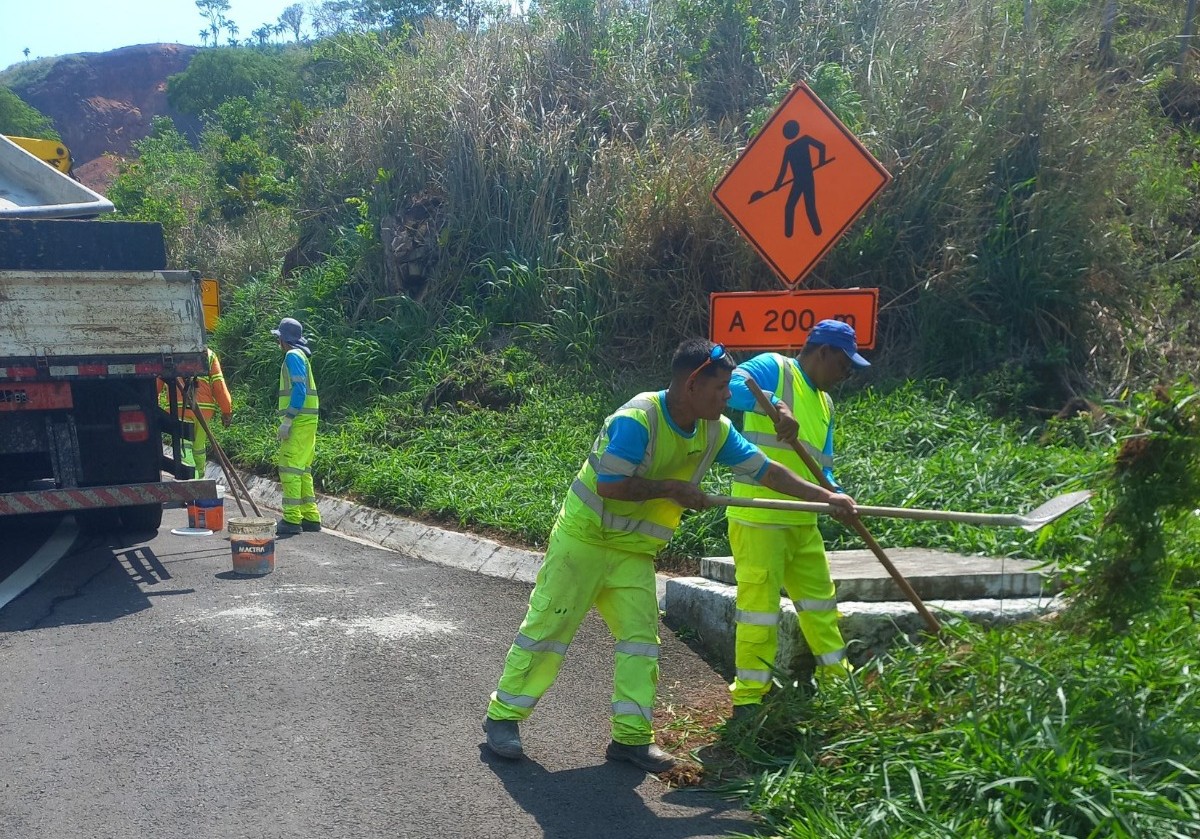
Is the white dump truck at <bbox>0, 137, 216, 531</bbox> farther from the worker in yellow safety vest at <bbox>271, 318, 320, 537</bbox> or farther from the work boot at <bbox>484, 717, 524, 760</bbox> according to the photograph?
the work boot at <bbox>484, 717, 524, 760</bbox>

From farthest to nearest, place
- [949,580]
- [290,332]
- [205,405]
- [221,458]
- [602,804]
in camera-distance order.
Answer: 1. [205,405]
2. [290,332]
3. [221,458]
4. [949,580]
5. [602,804]

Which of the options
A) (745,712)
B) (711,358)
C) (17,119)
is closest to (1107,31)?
(711,358)

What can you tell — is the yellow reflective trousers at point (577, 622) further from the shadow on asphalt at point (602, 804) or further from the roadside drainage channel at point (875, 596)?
the roadside drainage channel at point (875, 596)

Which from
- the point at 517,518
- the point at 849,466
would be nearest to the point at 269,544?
the point at 517,518

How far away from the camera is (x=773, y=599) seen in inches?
196

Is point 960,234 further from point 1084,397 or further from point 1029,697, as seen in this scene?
point 1029,697

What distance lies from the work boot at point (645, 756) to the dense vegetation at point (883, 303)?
1.01 ft

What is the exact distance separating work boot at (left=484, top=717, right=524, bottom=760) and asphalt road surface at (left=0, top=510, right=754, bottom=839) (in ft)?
0.18

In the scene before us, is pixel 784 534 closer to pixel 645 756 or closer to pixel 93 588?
pixel 645 756

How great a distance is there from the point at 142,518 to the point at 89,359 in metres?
1.82

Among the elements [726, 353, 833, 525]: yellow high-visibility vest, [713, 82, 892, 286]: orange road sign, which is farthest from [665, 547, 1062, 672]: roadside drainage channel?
[713, 82, 892, 286]: orange road sign

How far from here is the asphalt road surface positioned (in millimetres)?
4062

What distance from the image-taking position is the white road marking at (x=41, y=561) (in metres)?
7.46

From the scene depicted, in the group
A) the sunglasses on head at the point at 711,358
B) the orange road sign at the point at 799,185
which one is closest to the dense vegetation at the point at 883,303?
the sunglasses on head at the point at 711,358
